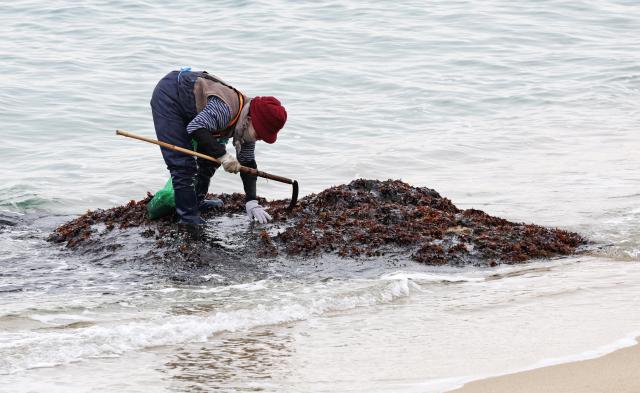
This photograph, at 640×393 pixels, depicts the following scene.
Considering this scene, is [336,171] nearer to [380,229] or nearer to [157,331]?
[380,229]

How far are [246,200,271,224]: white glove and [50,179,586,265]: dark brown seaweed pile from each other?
0.10m

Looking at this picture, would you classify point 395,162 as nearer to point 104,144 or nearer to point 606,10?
point 104,144

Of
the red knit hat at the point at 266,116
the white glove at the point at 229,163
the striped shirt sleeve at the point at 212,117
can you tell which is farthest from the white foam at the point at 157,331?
the striped shirt sleeve at the point at 212,117

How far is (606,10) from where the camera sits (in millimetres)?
25641

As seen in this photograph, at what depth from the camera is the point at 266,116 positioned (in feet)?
23.0

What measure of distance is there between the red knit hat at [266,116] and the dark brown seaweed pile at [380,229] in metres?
0.91

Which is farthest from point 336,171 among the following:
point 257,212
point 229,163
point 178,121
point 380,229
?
point 229,163

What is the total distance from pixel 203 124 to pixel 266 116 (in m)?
0.49

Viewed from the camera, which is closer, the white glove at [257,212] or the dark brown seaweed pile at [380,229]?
the dark brown seaweed pile at [380,229]

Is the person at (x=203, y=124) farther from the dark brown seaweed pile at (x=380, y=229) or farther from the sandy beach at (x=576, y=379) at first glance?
the sandy beach at (x=576, y=379)

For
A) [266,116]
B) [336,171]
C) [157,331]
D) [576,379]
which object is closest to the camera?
[576,379]

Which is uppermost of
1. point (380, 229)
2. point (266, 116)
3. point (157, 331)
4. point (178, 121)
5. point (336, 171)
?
point (266, 116)

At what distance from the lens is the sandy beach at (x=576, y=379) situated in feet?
14.6

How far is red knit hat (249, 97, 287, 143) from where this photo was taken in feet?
23.0
